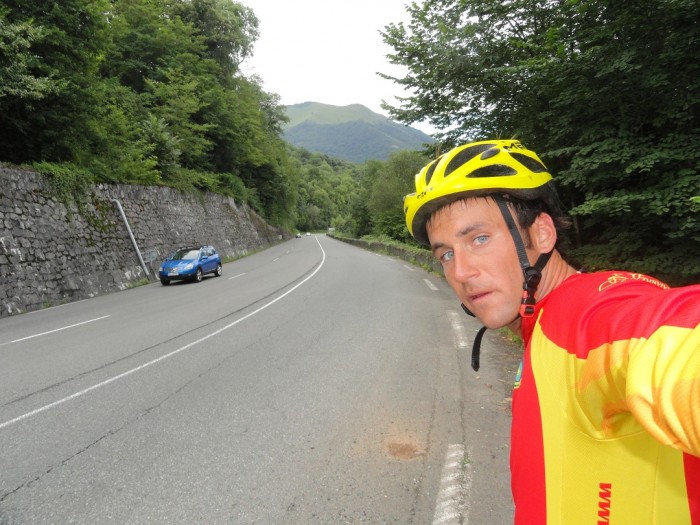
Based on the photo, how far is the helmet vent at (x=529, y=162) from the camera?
5.45 feet

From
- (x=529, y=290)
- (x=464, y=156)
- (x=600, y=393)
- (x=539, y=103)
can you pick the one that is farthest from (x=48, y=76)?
(x=600, y=393)

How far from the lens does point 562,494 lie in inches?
40.2

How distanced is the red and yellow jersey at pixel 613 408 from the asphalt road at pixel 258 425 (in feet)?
5.72

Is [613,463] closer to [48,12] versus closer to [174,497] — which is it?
[174,497]

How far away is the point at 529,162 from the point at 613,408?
3.65 ft

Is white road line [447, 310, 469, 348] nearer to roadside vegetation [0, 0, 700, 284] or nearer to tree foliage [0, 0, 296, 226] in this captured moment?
roadside vegetation [0, 0, 700, 284]

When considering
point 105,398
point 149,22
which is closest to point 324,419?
point 105,398

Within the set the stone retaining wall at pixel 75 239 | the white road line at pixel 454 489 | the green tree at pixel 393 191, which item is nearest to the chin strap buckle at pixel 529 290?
the white road line at pixel 454 489

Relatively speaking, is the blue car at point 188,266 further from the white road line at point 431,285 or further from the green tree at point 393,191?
the green tree at point 393,191

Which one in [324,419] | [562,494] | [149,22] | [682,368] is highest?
[149,22]

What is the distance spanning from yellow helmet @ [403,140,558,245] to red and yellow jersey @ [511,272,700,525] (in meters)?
0.52

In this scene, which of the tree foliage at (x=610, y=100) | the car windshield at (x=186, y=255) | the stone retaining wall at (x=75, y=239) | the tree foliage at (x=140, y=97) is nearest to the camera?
the tree foliage at (x=610, y=100)

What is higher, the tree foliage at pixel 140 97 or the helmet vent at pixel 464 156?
the tree foliage at pixel 140 97

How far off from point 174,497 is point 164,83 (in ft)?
109
